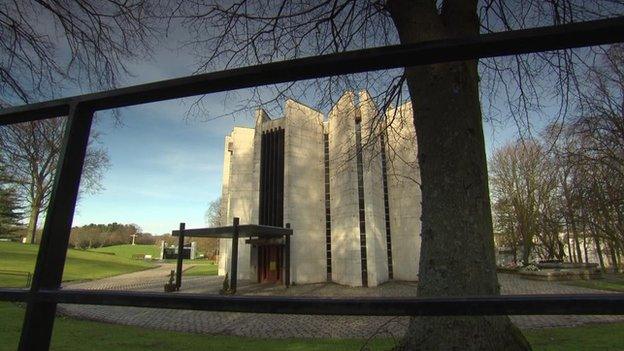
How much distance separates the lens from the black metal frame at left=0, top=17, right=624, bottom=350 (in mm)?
726

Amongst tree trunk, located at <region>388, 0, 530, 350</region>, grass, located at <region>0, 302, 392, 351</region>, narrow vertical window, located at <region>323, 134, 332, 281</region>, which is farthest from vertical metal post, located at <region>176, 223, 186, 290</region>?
tree trunk, located at <region>388, 0, 530, 350</region>

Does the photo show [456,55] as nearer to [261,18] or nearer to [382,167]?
[261,18]

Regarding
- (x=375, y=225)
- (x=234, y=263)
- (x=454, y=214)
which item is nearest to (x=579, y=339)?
(x=454, y=214)

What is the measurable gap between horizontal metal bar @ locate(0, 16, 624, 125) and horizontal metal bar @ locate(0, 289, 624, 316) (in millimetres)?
462

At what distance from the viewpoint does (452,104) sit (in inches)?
179

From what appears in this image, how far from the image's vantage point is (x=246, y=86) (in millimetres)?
977

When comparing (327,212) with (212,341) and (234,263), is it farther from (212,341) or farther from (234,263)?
(212,341)

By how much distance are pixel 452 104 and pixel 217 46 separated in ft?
10.8

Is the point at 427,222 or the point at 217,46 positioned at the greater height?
the point at 217,46

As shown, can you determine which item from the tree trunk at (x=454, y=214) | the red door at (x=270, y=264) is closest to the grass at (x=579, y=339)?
the tree trunk at (x=454, y=214)

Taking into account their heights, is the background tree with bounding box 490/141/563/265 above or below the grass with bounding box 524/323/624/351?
above

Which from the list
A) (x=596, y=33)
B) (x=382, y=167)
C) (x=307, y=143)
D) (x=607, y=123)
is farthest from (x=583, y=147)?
(x=596, y=33)

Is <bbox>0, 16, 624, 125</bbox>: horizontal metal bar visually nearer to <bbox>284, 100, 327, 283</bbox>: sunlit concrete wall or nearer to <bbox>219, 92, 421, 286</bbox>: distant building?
<bbox>219, 92, 421, 286</bbox>: distant building

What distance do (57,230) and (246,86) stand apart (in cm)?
55
